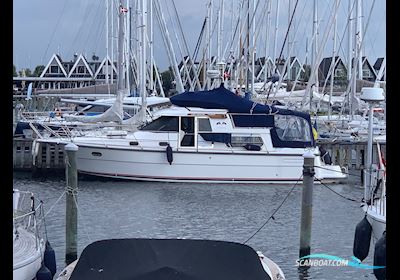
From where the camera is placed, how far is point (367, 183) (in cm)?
1115

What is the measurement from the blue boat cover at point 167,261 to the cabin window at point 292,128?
1584 cm

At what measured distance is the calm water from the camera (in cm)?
1394

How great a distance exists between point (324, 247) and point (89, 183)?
35.2ft

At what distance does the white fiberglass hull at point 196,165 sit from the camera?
2177cm

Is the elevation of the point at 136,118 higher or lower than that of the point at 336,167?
higher

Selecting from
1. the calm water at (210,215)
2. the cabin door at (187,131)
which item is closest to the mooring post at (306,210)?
the calm water at (210,215)

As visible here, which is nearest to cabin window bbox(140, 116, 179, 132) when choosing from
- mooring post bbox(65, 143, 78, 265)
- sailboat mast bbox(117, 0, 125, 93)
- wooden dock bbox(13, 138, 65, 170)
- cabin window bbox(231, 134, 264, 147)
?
cabin window bbox(231, 134, 264, 147)

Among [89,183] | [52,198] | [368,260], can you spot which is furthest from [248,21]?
[368,260]

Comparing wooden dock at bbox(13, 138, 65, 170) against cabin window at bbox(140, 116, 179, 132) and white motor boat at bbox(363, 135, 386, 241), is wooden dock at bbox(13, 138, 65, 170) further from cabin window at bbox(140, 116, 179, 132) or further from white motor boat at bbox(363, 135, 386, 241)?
white motor boat at bbox(363, 135, 386, 241)

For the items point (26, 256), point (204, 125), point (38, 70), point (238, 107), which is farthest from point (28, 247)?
point (38, 70)

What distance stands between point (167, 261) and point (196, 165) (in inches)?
623

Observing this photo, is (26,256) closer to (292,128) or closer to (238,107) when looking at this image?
(238,107)

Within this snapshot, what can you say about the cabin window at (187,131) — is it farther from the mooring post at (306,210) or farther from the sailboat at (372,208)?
the sailboat at (372,208)

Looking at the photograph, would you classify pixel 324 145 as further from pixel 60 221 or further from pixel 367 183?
pixel 367 183
